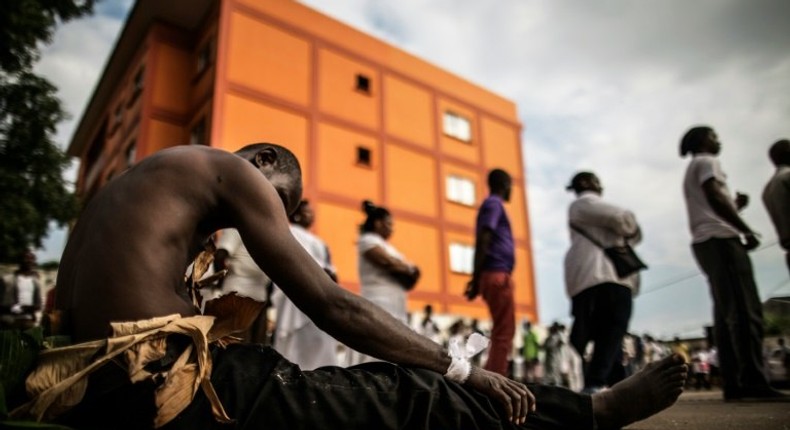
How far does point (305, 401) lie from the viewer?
1506mm

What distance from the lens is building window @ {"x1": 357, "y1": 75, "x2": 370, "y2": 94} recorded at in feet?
58.4

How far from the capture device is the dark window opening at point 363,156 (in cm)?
1712

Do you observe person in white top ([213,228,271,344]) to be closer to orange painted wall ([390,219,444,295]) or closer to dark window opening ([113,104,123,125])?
orange painted wall ([390,219,444,295])

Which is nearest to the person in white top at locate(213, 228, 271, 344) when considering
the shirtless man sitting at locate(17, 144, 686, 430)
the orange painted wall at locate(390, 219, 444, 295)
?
the shirtless man sitting at locate(17, 144, 686, 430)

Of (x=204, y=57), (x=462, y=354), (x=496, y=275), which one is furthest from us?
(x=204, y=57)

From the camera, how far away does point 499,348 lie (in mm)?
4098

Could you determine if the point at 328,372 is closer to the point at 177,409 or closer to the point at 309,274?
the point at 309,274

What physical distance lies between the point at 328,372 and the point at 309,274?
308 mm

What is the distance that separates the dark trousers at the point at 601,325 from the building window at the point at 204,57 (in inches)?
553

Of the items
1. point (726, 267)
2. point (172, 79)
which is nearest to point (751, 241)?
point (726, 267)

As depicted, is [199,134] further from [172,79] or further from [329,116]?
[329,116]

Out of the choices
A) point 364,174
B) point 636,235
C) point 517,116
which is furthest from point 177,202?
point 517,116

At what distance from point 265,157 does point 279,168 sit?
63mm

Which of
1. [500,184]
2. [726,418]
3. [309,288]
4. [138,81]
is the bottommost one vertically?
[726,418]
